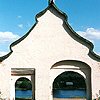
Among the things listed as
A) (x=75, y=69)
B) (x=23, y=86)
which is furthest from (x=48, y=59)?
(x=23, y=86)

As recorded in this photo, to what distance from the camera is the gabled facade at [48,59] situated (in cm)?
1565

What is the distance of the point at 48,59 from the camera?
51.7 feet

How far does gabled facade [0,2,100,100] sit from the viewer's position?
15648 millimetres

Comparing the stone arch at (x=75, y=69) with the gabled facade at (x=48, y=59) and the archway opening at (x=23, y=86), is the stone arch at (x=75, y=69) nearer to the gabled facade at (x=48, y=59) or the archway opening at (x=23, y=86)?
the gabled facade at (x=48, y=59)

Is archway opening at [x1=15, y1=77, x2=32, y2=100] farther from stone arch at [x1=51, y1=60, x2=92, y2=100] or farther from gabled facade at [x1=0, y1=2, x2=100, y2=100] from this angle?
stone arch at [x1=51, y1=60, x2=92, y2=100]

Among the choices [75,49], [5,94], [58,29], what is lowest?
[5,94]

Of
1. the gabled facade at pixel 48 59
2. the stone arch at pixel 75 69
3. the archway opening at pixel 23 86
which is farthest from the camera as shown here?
the archway opening at pixel 23 86

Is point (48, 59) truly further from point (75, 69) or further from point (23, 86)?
point (23, 86)

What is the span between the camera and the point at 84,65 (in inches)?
621

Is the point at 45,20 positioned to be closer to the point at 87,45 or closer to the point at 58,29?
the point at 58,29

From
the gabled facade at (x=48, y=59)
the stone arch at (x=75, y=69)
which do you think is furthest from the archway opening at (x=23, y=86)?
the stone arch at (x=75, y=69)

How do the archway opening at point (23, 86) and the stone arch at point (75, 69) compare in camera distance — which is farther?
the archway opening at point (23, 86)

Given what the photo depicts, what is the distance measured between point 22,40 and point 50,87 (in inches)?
114

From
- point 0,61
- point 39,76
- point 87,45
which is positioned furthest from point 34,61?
point 87,45
